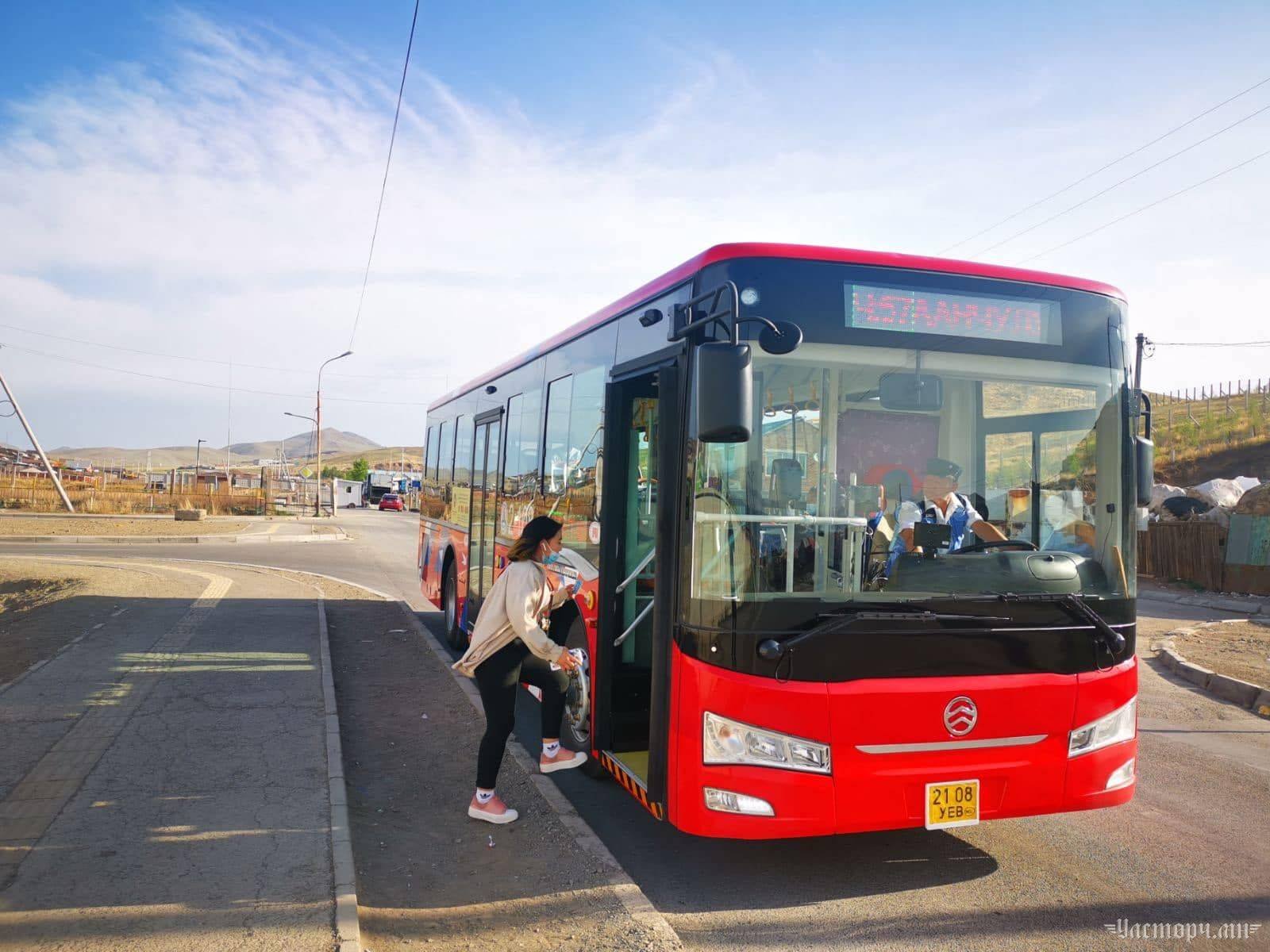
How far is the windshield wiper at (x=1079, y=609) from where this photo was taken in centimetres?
461

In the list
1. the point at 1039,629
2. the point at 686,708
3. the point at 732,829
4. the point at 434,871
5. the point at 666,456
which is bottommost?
the point at 434,871

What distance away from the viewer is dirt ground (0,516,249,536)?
31.2 metres

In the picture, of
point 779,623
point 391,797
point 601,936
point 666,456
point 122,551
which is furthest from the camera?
point 122,551

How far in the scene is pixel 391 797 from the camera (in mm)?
6188

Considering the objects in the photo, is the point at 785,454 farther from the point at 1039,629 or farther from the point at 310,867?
the point at 310,867

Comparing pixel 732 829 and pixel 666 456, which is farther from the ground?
pixel 666 456

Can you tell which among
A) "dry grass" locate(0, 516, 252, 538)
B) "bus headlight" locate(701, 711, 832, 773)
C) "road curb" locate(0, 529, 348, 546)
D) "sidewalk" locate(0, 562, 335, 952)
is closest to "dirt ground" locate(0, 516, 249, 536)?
"dry grass" locate(0, 516, 252, 538)

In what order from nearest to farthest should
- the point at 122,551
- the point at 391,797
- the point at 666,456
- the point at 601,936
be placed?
the point at 601,936, the point at 666,456, the point at 391,797, the point at 122,551

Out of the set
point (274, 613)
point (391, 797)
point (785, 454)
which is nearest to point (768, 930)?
point (785, 454)

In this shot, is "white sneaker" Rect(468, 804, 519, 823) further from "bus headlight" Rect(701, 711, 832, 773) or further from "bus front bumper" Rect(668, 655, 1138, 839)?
"bus headlight" Rect(701, 711, 832, 773)

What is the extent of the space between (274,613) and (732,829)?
10.8 m

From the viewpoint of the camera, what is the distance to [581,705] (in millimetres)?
6367

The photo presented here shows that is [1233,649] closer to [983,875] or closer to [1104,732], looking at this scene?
[1104,732]

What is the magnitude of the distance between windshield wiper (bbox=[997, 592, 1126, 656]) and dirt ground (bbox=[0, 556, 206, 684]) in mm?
9192
